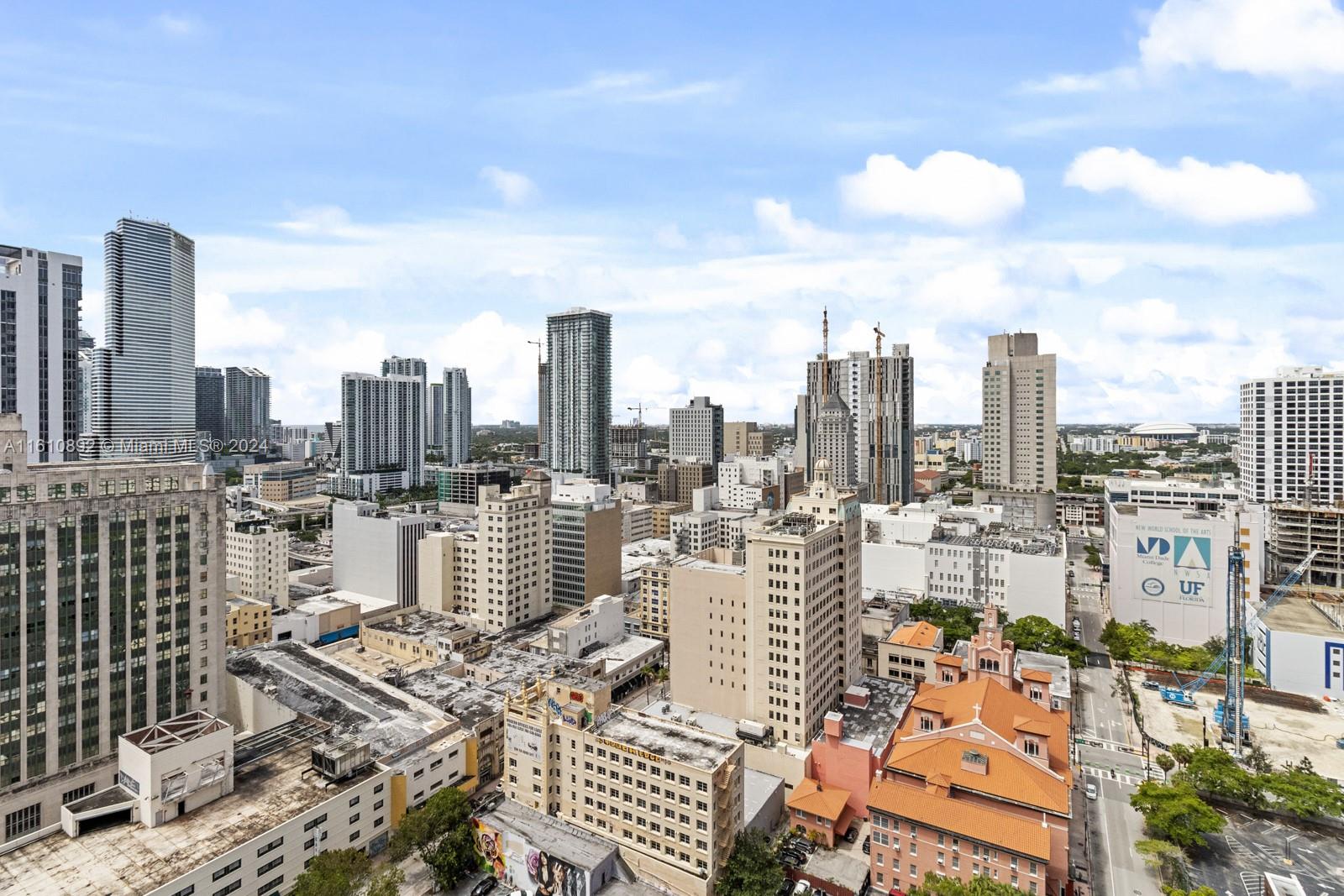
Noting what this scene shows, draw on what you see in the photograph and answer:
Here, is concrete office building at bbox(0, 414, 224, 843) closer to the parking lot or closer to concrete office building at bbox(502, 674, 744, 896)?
concrete office building at bbox(502, 674, 744, 896)

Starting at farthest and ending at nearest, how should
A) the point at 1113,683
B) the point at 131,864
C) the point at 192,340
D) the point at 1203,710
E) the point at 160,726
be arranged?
the point at 192,340 < the point at 1113,683 < the point at 1203,710 < the point at 160,726 < the point at 131,864

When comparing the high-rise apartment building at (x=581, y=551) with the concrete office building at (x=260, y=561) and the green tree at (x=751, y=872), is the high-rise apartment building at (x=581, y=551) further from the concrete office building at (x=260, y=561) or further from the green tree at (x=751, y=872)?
the green tree at (x=751, y=872)

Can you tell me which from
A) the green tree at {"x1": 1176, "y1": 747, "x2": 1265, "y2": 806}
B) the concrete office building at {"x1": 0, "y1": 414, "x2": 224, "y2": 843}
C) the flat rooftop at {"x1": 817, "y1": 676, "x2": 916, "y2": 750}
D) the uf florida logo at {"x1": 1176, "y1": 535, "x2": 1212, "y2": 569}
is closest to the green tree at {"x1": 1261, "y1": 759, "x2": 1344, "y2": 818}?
the green tree at {"x1": 1176, "y1": 747, "x2": 1265, "y2": 806}

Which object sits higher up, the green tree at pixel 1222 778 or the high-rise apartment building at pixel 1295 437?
the high-rise apartment building at pixel 1295 437

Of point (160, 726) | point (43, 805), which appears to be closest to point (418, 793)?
point (160, 726)

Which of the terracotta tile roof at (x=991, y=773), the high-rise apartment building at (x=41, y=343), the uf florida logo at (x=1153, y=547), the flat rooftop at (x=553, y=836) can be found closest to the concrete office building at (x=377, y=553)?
the high-rise apartment building at (x=41, y=343)

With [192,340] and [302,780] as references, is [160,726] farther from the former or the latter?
[192,340]

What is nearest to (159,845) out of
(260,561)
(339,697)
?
(339,697)
